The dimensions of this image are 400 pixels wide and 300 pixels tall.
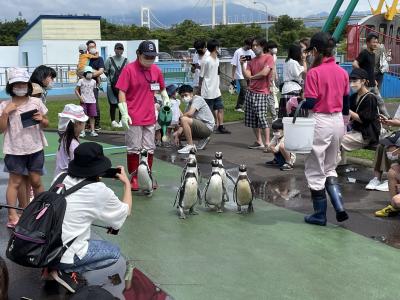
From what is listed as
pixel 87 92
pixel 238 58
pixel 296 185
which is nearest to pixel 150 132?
pixel 296 185

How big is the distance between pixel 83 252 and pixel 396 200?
3.36 metres

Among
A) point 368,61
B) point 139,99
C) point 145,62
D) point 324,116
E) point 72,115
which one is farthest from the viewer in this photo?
point 368,61

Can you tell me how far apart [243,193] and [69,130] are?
1959 mm

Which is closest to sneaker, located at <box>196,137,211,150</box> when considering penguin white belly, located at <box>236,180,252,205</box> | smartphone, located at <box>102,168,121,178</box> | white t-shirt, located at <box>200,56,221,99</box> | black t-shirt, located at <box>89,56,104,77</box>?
white t-shirt, located at <box>200,56,221,99</box>

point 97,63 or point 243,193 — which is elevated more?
point 97,63

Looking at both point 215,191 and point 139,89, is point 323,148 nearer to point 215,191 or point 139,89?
point 215,191

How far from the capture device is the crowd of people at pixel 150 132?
3910 millimetres

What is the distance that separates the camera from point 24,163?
5.40 metres

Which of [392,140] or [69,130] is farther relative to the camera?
[392,140]

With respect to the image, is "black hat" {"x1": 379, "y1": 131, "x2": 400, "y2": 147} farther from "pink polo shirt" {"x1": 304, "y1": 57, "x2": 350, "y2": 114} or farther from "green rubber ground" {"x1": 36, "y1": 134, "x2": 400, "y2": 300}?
"green rubber ground" {"x1": 36, "y1": 134, "x2": 400, "y2": 300}

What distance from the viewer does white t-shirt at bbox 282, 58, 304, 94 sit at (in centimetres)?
937

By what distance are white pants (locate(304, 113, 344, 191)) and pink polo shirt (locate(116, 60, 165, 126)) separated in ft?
7.46

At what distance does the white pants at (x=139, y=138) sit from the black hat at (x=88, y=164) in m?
3.04

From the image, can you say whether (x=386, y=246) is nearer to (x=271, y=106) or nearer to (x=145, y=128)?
(x=145, y=128)
